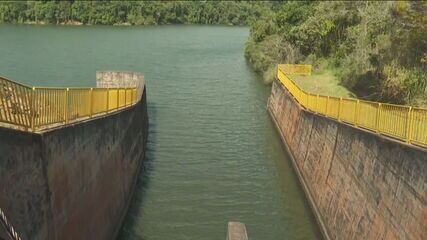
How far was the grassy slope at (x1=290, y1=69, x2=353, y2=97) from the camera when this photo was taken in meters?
31.5

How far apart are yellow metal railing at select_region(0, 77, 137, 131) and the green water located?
15.5 feet

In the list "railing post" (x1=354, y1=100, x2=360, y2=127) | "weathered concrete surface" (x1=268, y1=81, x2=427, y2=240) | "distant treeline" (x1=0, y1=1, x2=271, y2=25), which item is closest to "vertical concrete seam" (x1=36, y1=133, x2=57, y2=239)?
"weathered concrete surface" (x1=268, y1=81, x2=427, y2=240)

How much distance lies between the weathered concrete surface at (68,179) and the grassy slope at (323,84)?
1572 centimetres

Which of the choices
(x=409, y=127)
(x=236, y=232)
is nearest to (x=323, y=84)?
(x=409, y=127)

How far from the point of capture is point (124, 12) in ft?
484

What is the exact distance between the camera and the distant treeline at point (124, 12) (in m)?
135

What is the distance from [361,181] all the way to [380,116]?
191cm

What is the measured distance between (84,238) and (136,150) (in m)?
8.94

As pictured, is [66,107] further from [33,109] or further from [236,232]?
[236,232]

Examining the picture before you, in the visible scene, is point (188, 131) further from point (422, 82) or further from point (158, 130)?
point (422, 82)

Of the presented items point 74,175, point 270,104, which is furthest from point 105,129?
point 270,104

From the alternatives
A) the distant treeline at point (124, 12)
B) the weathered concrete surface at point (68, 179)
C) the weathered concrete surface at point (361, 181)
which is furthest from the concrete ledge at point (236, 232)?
the distant treeline at point (124, 12)

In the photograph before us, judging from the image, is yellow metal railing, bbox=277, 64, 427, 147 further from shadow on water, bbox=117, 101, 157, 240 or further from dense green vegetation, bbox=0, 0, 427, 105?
shadow on water, bbox=117, 101, 157, 240

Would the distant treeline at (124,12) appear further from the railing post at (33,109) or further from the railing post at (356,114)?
the railing post at (33,109)
